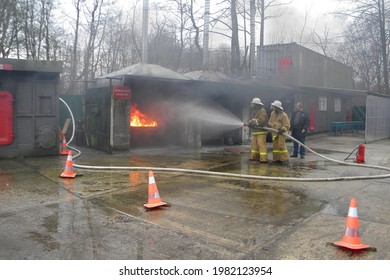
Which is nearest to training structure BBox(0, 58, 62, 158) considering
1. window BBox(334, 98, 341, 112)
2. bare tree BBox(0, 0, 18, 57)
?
bare tree BBox(0, 0, 18, 57)

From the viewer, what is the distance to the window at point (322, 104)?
21.7m

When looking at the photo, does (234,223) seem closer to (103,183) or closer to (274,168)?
(103,183)

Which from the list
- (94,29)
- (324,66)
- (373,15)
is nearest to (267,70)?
(324,66)

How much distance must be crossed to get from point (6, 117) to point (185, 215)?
7.26 m

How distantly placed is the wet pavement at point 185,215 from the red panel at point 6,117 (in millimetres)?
1252

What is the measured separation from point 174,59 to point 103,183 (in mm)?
23272

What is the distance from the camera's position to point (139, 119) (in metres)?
13.0

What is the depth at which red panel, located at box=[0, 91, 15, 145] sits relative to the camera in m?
10.1

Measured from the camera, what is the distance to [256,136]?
10508 mm

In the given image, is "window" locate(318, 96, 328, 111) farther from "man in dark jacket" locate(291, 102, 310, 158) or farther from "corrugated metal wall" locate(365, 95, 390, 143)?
"man in dark jacket" locate(291, 102, 310, 158)

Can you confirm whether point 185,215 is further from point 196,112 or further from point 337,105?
point 337,105

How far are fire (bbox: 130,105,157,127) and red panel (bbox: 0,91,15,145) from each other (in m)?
3.97

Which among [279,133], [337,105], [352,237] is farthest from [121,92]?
[337,105]

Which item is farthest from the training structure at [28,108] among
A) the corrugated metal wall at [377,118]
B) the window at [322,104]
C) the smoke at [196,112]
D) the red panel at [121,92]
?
the window at [322,104]
